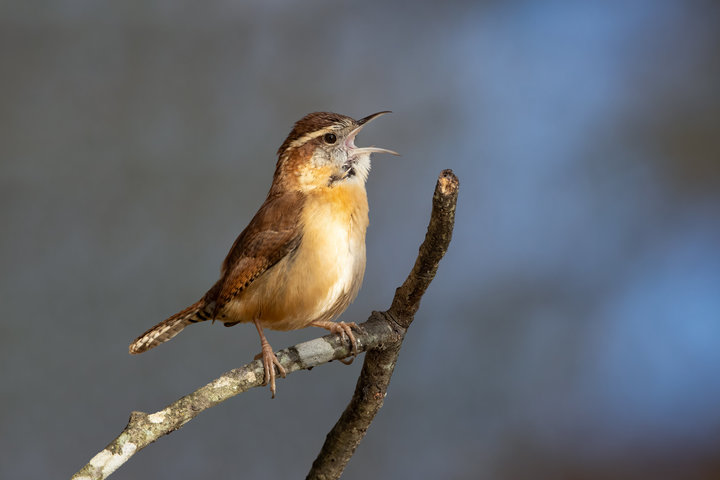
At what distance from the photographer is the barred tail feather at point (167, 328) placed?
98.2 inches

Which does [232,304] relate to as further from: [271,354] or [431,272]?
[431,272]

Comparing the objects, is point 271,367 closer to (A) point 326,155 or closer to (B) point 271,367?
(B) point 271,367

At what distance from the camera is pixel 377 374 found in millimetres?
2586

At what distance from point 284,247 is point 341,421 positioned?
689 millimetres

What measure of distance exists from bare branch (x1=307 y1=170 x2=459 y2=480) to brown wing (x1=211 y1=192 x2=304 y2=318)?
41 centimetres

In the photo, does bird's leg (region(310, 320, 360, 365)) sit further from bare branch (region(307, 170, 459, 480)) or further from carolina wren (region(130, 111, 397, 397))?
bare branch (region(307, 170, 459, 480))

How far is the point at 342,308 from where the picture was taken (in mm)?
A: 2678

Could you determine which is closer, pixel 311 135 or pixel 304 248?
pixel 304 248

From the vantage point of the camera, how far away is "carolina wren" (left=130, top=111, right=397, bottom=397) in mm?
2473

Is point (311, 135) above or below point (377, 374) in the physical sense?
above

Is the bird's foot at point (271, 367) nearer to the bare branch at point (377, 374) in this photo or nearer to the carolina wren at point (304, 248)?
the carolina wren at point (304, 248)

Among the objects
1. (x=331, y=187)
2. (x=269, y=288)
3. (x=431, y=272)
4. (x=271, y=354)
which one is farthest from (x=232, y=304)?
(x=431, y=272)

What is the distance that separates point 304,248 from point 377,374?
527mm

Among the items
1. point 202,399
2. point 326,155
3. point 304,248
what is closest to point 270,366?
point 202,399
